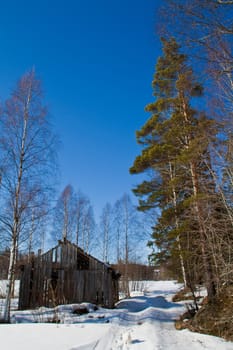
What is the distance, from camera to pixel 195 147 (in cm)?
804

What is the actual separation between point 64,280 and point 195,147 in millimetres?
12632

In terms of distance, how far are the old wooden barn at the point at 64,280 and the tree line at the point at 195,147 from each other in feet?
15.9

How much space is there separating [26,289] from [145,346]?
44.1ft

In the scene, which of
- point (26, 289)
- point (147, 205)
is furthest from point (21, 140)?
point (26, 289)

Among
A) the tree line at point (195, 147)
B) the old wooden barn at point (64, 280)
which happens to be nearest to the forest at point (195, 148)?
the tree line at point (195, 147)

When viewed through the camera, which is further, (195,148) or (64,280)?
(64,280)

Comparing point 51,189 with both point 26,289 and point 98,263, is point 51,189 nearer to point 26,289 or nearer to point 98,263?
point 98,263

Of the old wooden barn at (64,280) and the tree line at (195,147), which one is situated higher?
the tree line at (195,147)

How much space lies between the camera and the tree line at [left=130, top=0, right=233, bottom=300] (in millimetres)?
4703

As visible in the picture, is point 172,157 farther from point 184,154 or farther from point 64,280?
point 64,280

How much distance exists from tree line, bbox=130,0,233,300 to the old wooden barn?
4850 mm

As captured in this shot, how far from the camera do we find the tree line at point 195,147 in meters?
4.70

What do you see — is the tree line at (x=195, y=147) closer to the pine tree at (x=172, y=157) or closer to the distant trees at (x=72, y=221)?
the pine tree at (x=172, y=157)

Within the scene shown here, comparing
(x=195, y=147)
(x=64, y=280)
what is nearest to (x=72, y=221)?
(x=64, y=280)
